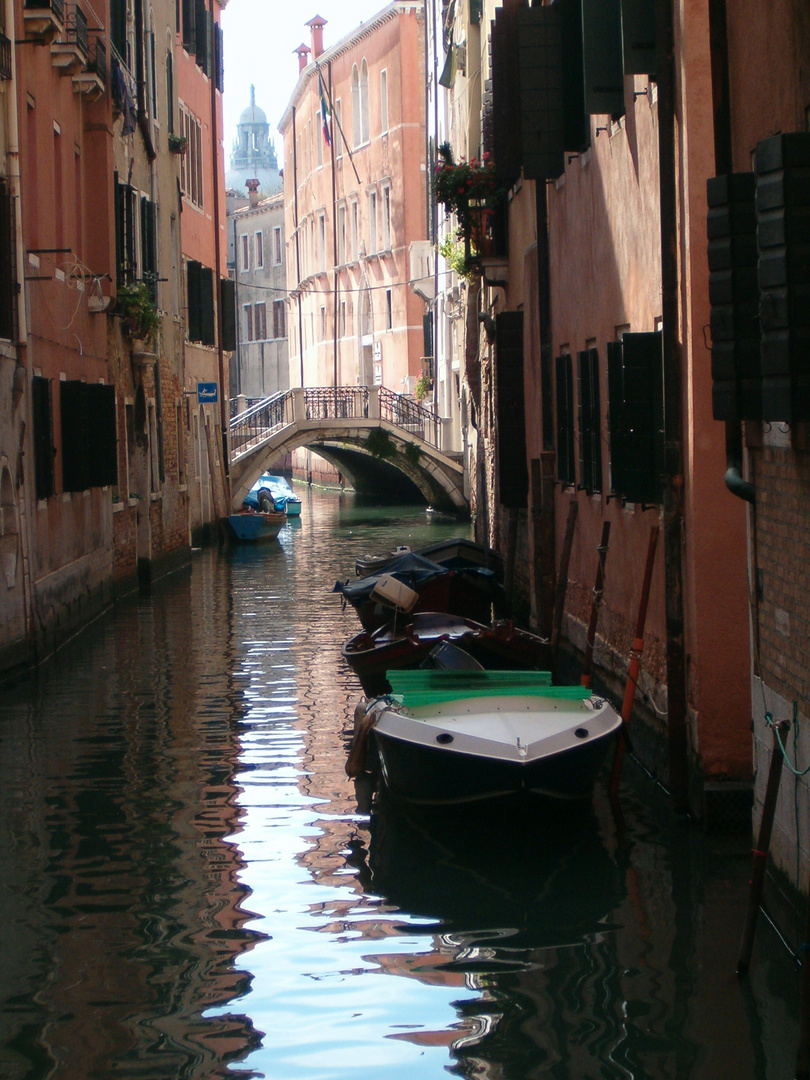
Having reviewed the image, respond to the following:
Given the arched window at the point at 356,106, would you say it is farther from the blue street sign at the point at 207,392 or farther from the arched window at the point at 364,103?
the blue street sign at the point at 207,392

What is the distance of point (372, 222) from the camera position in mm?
44500

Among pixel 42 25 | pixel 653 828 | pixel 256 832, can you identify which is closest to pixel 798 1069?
pixel 653 828

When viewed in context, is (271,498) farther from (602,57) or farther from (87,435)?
A: (602,57)

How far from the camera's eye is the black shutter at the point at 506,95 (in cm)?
1520

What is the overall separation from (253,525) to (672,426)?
22047mm

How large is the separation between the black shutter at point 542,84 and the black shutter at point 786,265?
21.4 feet

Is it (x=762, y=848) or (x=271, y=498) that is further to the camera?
(x=271, y=498)

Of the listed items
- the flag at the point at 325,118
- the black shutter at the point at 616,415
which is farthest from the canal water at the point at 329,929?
the flag at the point at 325,118

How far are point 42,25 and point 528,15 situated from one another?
5031 millimetres

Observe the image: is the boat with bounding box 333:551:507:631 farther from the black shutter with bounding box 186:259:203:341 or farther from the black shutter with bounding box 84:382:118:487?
the black shutter with bounding box 186:259:203:341

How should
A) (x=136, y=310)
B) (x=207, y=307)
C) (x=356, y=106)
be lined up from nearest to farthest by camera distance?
(x=136, y=310)
(x=207, y=307)
(x=356, y=106)

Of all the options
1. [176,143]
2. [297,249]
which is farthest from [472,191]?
[297,249]

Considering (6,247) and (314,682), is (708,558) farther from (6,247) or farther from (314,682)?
(6,247)

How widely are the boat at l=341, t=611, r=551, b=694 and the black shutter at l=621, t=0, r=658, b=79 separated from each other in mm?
4530
